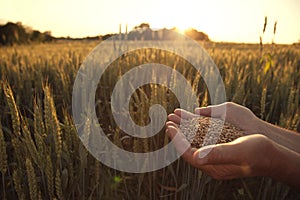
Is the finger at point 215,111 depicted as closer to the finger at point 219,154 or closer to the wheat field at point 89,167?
the wheat field at point 89,167

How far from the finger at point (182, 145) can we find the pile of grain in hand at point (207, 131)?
0.65 ft

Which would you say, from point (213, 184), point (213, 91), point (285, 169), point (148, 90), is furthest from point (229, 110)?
point (148, 90)

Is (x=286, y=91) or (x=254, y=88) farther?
(x=254, y=88)

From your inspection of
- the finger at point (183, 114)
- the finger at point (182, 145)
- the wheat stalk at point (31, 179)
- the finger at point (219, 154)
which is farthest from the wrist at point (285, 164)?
the wheat stalk at point (31, 179)

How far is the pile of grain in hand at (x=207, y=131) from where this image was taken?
1325 mm

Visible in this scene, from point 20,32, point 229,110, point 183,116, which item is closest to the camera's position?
point 183,116

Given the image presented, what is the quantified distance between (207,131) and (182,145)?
0.32 m

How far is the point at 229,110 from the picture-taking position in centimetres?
147

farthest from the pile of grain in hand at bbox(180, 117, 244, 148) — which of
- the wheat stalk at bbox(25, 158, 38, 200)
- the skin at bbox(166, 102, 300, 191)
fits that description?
the wheat stalk at bbox(25, 158, 38, 200)

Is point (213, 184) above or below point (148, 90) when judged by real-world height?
below

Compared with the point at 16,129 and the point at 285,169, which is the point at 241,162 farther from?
the point at 16,129

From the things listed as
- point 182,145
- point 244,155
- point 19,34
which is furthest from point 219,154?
point 19,34

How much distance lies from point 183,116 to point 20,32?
27.2 metres

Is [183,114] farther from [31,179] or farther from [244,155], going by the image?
[31,179]
